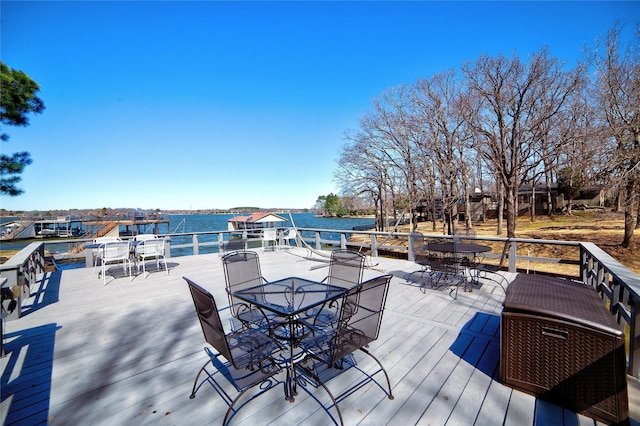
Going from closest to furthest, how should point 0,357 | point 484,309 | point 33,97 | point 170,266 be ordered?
point 0,357 → point 484,309 → point 170,266 → point 33,97

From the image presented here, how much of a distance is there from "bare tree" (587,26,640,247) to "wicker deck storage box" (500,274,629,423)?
30.0 feet

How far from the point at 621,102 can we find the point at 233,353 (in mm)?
13799

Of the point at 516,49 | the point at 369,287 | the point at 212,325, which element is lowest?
the point at 212,325

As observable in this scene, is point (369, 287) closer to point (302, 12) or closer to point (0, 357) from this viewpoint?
point (0, 357)

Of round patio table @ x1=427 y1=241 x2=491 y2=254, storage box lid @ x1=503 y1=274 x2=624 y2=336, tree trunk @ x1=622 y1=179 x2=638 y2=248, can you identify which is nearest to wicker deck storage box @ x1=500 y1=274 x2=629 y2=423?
storage box lid @ x1=503 y1=274 x2=624 y2=336

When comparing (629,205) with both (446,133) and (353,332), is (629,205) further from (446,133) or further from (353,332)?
(353,332)

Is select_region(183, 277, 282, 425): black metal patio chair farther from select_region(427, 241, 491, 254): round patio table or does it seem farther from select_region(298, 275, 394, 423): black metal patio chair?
select_region(427, 241, 491, 254): round patio table

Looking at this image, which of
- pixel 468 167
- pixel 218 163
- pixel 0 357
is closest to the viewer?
pixel 0 357

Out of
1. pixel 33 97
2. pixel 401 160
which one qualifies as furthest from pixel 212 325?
pixel 401 160

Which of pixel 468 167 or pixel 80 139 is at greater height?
pixel 80 139

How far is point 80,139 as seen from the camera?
49.9ft

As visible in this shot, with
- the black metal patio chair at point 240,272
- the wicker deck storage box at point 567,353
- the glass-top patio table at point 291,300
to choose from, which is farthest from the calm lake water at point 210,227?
the wicker deck storage box at point 567,353

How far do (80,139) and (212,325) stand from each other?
1837 cm

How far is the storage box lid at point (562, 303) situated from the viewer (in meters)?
1.78
